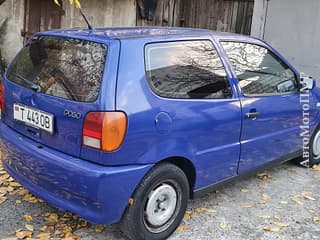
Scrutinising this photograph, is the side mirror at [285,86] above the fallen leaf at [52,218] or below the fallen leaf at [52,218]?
above

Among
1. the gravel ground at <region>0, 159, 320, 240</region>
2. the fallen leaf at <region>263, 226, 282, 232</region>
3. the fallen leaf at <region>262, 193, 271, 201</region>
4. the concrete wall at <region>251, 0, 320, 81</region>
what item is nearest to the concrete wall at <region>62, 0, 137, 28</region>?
the concrete wall at <region>251, 0, 320, 81</region>

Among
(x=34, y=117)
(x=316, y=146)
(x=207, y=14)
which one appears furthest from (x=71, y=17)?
(x=34, y=117)

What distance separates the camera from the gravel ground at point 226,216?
10.4 feet

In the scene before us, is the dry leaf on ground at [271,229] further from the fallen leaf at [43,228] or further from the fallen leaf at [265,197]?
the fallen leaf at [43,228]

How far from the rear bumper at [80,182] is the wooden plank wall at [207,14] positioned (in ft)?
23.4

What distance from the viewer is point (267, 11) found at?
7570 mm

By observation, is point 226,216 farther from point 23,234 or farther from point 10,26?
point 10,26

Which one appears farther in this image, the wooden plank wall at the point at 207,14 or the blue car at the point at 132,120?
the wooden plank wall at the point at 207,14

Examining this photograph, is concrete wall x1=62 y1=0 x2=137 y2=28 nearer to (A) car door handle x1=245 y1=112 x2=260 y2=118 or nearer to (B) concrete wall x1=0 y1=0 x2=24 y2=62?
(B) concrete wall x1=0 y1=0 x2=24 y2=62

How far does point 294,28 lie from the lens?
23.8 feet

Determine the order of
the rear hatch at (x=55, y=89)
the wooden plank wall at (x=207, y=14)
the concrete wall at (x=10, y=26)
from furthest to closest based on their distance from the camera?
the wooden plank wall at (x=207, y=14) < the concrete wall at (x=10, y=26) < the rear hatch at (x=55, y=89)

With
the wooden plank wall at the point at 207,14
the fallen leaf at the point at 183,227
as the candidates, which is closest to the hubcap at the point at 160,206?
the fallen leaf at the point at 183,227

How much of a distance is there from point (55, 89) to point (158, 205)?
1.16 metres

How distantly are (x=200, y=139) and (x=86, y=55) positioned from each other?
109 centimetres
